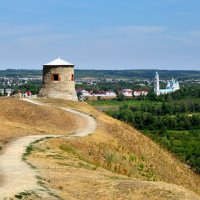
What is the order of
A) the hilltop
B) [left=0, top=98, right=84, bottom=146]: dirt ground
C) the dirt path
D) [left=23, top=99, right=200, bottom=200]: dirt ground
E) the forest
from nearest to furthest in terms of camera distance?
the dirt path → [left=23, top=99, right=200, bottom=200]: dirt ground → the hilltop → [left=0, top=98, right=84, bottom=146]: dirt ground → the forest

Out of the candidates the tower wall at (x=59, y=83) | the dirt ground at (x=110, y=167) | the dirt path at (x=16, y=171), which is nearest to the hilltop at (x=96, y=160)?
the dirt ground at (x=110, y=167)

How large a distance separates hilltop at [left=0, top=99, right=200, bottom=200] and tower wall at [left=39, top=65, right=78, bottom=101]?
4.84ft

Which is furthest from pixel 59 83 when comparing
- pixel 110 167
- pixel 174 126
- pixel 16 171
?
pixel 174 126

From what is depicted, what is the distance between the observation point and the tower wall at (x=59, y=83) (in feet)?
130

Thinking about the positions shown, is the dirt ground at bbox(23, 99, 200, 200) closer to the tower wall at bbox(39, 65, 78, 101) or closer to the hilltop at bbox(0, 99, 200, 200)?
the hilltop at bbox(0, 99, 200, 200)

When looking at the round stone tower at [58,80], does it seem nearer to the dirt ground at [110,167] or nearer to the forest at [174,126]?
the dirt ground at [110,167]

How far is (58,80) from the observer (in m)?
39.8

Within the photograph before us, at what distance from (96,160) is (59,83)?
17751 mm

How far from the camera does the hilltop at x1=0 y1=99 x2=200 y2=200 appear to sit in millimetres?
15461

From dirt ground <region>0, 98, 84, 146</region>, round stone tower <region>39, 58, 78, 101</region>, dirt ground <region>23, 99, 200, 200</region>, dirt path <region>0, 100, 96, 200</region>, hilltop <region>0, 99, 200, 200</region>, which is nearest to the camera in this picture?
dirt path <region>0, 100, 96, 200</region>

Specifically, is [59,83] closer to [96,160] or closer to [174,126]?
[96,160]

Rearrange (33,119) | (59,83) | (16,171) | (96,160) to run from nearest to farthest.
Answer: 1. (16,171)
2. (96,160)
3. (33,119)
4. (59,83)

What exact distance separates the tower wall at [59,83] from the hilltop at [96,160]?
1.47 m

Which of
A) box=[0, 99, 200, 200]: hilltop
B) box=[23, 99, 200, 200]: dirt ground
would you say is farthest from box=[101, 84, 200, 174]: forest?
box=[23, 99, 200, 200]: dirt ground
